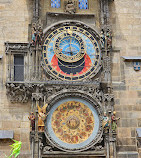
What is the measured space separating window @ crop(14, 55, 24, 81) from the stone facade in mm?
330

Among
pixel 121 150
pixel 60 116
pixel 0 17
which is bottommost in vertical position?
pixel 121 150

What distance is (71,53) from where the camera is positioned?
599 inches

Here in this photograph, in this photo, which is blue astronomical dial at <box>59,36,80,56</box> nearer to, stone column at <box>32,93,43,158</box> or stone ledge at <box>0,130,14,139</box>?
stone column at <box>32,93,43,158</box>

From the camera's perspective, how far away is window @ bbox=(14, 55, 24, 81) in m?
14.9

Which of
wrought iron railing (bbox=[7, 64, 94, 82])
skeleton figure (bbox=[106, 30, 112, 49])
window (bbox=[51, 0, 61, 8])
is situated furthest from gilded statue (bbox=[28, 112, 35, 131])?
window (bbox=[51, 0, 61, 8])

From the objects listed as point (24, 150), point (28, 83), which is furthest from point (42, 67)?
point (24, 150)

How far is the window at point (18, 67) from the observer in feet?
48.9

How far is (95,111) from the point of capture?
48.2 feet

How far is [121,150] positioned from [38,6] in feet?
17.1

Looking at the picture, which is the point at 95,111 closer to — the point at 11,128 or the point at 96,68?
the point at 96,68

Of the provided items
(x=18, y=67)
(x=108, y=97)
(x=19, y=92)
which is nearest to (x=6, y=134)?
(x=19, y=92)

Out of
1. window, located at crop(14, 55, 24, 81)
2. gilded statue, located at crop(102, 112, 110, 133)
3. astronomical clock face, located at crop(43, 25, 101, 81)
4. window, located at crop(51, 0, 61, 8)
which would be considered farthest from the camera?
window, located at crop(51, 0, 61, 8)

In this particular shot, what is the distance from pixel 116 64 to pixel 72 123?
2404mm

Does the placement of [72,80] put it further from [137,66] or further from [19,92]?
[137,66]
